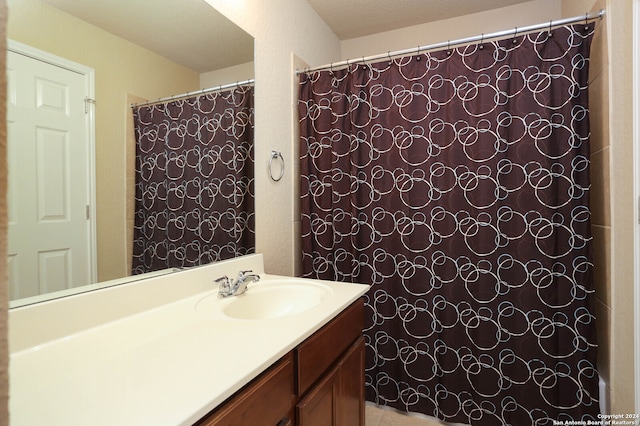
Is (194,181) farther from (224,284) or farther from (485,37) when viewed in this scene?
(485,37)

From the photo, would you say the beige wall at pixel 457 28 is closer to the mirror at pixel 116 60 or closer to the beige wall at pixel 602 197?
the beige wall at pixel 602 197

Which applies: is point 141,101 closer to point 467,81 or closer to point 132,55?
point 132,55

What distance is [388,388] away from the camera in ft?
5.93

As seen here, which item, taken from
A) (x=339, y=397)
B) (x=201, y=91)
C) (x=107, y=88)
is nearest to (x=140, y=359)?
(x=339, y=397)

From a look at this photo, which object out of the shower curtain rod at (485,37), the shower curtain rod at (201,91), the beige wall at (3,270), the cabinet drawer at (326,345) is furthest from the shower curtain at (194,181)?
the beige wall at (3,270)

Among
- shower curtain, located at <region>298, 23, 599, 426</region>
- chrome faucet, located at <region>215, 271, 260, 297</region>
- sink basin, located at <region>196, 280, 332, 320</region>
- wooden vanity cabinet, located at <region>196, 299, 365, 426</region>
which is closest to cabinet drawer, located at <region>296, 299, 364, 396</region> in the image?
wooden vanity cabinet, located at <region>196, 299, 365, 426</region>

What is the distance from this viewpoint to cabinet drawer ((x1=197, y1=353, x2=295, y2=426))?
61 centimetres

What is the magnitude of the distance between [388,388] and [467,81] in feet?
5.87

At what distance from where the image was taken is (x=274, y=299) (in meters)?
1.35

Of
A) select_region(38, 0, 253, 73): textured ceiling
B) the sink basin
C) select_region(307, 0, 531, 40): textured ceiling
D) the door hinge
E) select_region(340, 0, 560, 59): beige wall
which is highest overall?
select_region(307, 0, 531, 40): textured ceiling

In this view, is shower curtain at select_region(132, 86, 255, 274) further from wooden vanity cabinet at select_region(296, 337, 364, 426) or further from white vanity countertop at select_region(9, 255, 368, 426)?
wooden vanity cabinet at select_region(296, 337, 364, 426)

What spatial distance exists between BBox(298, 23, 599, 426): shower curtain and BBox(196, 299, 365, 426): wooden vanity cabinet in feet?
1.83

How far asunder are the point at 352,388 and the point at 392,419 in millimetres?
753

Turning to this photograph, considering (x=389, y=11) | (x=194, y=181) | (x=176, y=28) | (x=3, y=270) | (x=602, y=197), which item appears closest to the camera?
(x=3, y=270)
